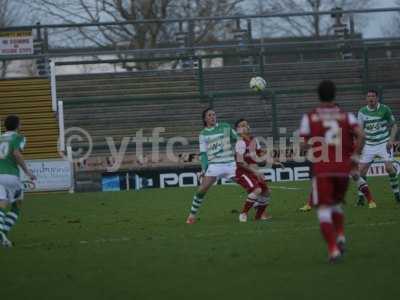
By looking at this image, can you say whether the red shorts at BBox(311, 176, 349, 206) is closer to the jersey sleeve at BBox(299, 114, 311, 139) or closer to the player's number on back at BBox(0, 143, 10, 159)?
the jersey sleeve at BBox(299, 114, 311, 139)

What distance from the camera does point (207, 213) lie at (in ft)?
61.8

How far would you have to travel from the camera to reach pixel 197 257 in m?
11.8

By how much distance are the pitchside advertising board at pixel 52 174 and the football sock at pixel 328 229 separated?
18.7 meters

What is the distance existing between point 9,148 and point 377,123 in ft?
26.8

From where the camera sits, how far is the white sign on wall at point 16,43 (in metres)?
33.6

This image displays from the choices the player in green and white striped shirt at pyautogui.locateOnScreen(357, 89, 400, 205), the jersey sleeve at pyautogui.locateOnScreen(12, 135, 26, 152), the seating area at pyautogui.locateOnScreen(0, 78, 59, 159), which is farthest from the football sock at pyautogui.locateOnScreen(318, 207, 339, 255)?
the seating area at pyautogui.locateOnScreen(0, 78, 59, 159)

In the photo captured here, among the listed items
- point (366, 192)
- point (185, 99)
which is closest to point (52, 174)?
point (185, 99)

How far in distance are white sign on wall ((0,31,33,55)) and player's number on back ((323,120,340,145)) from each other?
24112 mm

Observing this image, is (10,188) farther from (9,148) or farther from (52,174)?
(52,174)

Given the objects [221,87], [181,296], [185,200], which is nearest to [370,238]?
[181,296]

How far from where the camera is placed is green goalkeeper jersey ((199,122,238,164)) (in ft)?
54.9

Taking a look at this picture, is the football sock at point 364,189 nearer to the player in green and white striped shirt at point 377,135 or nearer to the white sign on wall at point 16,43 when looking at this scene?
the player in green and white striped shirt at point 377,135

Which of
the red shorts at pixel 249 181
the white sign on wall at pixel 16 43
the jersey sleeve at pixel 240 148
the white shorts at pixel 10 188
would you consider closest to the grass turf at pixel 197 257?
the red shorts at pixel 249 181

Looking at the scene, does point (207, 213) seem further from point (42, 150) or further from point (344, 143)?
point (42, 150)
